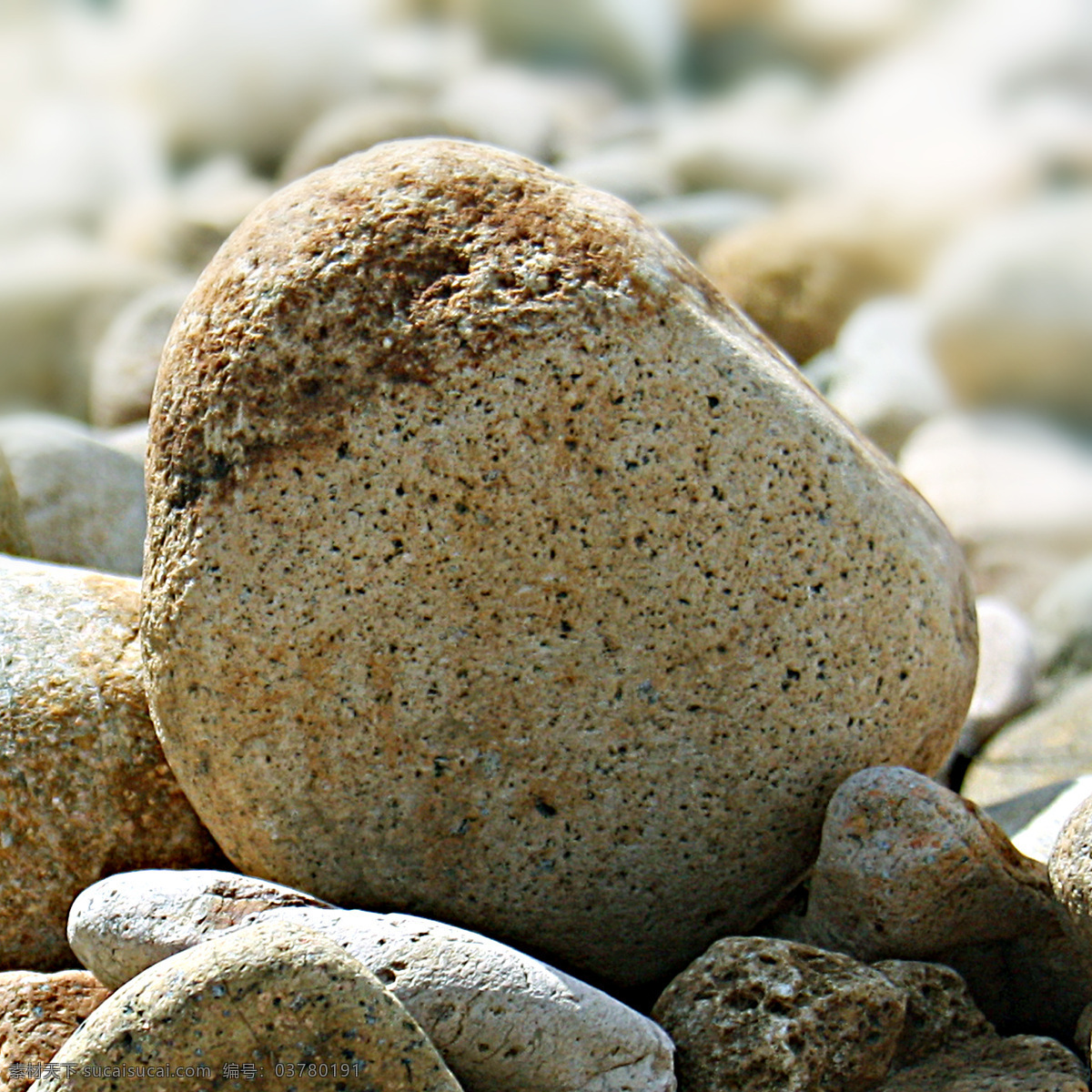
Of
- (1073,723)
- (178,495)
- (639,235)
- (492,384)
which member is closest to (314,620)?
(178,495)

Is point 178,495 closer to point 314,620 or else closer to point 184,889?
point 314,620

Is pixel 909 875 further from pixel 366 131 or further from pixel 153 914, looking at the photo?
pixel 366 131

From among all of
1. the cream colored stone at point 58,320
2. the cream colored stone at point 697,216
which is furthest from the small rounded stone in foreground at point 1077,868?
the cream colored stone at point 58,320

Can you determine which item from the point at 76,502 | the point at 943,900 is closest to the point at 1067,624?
the point at 943,900

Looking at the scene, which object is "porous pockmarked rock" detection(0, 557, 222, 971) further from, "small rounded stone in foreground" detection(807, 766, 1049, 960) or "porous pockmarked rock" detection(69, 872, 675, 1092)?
"small rounded stone in foreground" detection(807, 766, 1049, 960)

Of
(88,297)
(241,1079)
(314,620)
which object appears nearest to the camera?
(241,1079)
